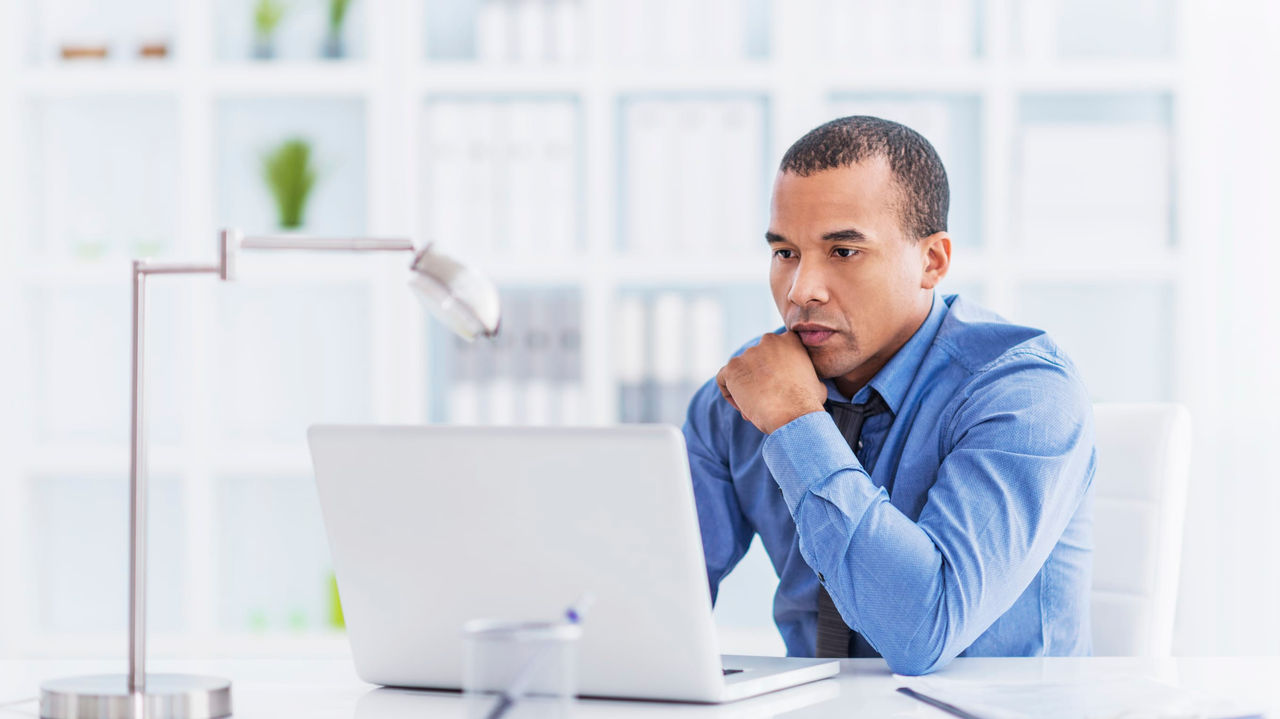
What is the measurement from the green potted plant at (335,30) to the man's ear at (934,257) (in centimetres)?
184

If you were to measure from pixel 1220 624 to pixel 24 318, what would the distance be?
2800 mm

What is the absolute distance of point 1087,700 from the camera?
1001 mm

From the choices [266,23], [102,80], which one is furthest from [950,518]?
[102,80]

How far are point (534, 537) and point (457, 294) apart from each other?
0.20 metres

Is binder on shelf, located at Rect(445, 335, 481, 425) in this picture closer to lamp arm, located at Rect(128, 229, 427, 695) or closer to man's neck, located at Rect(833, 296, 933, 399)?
man's neck, located at Rect(833, 296, 933, 399)

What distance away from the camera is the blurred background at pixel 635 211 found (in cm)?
280

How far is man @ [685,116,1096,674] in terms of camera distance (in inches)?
47.2

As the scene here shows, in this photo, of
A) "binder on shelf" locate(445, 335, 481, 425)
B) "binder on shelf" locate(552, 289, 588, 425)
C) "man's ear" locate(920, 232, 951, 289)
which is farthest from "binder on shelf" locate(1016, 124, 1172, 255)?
"man's ear" locate(920, 232, 951, 289)

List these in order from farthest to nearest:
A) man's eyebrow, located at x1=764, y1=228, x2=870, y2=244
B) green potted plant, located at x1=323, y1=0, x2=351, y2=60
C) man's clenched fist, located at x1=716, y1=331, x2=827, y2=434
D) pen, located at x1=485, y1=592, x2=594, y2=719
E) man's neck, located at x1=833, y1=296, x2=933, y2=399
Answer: green potted plant, located at x1=323, y1=0, x2=351, y2=60 < man's neck, located at x1=833, y1=296, x2=933, y2=399 < man's eyebrow, located at x1=764, y1=228, x2=870, y2=244 < man's clenched fist, located at x1=716, y1=331, x2=827, y2=434 < pen, located at x1=485, y1=592, x2=594, y2=719

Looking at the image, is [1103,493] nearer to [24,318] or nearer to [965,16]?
[965,16]

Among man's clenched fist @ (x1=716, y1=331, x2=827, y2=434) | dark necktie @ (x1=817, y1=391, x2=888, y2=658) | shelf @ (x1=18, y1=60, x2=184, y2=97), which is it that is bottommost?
dark necktie @ (x1=817, y1=391, x2=888, y2=658)

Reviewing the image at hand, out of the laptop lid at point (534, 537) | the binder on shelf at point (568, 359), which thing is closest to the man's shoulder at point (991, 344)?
the laptop lid at point (534, 537)

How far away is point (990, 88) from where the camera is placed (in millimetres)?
2818

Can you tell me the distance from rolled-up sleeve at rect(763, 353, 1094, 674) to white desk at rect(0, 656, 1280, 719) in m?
0.06
